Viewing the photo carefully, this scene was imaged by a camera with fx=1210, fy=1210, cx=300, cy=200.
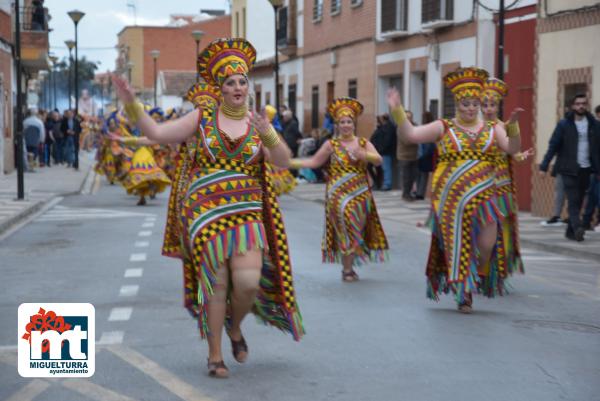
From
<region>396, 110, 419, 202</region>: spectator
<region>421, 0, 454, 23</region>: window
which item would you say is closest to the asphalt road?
<region>396, 110, 419, 202</region>: spectator

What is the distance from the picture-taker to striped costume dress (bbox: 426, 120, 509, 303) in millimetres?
9484

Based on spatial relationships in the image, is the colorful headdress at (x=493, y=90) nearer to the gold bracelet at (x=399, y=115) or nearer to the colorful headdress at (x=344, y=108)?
the colorful headdress at (x=344, y=108)

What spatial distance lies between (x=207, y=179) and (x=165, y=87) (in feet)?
277

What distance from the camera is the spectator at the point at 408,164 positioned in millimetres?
23781

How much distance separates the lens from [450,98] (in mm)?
24734

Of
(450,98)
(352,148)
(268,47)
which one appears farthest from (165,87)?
(352,148)

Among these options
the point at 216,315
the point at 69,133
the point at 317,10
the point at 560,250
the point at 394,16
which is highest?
Result: the point at 317,10

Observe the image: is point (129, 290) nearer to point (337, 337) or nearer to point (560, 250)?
point (337, 337)

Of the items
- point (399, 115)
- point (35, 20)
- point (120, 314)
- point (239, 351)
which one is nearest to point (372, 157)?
point (399, 115)

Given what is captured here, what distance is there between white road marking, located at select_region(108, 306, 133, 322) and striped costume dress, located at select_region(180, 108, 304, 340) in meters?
2.06

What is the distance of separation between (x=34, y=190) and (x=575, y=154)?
14.0 m

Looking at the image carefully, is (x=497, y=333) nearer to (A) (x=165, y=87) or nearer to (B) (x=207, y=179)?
(B) (x=207, y=179)

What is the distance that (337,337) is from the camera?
26.6ft

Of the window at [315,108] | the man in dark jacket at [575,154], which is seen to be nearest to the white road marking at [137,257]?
the man in dark jacket at [575,154]
